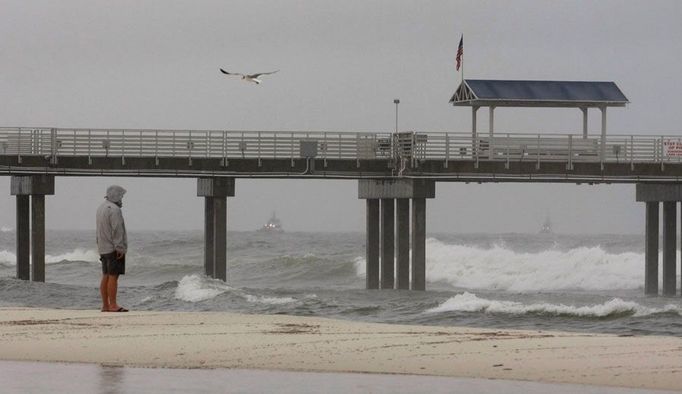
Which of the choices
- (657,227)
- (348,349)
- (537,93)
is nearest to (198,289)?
(537,93)

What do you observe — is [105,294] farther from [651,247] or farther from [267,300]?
[651,247]

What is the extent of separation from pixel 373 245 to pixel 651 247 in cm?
914

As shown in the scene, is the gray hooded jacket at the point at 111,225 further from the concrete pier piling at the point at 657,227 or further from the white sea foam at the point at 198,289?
the concrete pier piling at the point at 657,227

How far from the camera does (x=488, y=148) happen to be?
45094mm

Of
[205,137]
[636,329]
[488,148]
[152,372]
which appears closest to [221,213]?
[205,137]

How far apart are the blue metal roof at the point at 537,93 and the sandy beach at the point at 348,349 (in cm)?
3017

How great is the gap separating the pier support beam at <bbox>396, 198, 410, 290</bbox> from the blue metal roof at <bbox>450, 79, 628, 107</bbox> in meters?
5.42

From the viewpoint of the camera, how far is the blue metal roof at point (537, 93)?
4797 centimetres

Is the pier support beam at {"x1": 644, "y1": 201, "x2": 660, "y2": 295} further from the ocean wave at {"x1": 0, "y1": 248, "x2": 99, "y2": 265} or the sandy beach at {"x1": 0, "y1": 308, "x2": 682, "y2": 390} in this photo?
the ocean wave at {"x1": 0, "y1": 248, "x2": 99, "y2": 265}

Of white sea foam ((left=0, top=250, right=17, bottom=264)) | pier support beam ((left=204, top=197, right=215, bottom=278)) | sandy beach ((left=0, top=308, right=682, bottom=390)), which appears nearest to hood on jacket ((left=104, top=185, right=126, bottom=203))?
sandy beach ((left=0, top=308, right=682, bottom=390))

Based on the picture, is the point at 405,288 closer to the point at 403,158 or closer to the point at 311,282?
the point at 403,158

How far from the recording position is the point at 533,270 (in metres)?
74.3

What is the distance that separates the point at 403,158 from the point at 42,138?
10575 mm

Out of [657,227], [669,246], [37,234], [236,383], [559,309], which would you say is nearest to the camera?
[236,383]
